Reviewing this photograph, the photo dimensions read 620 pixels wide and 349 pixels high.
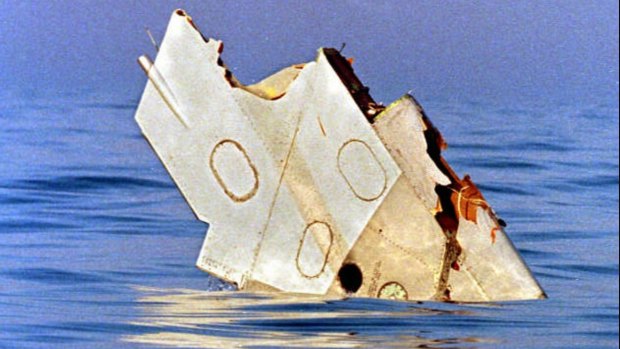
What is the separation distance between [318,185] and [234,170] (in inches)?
19.3

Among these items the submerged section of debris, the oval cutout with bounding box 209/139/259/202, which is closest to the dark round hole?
the submerged section of debris

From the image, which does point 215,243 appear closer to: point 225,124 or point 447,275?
point 225,124

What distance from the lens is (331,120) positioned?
950 cm

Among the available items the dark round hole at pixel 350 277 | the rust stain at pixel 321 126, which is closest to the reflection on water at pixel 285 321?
the dark round hole at pixel 350 277

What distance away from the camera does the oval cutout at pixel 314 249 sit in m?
9.66

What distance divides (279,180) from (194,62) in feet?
2.66

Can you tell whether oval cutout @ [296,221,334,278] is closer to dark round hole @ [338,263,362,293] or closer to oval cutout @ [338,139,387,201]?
dark round hole @ [338,263,362,293]

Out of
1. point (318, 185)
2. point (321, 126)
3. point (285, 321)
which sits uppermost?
point (321, 126)

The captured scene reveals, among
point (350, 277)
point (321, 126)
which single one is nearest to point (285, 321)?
point (350, 277)

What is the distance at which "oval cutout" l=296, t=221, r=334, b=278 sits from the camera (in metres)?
9.66

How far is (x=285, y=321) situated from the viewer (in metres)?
9.45

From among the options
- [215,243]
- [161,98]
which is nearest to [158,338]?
[215,243]

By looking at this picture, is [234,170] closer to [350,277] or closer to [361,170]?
[361,170]

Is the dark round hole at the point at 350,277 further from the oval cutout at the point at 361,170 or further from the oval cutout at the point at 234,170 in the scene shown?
the oval cutout at the point at 234,170
